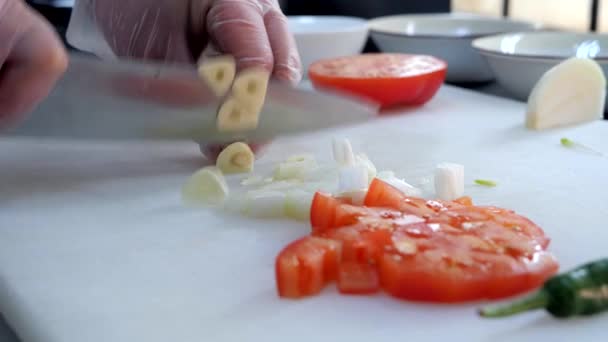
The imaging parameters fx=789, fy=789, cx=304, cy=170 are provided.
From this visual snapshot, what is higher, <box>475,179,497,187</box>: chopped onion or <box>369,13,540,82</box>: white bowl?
<box>475,179,497,187</box>: chopped onion

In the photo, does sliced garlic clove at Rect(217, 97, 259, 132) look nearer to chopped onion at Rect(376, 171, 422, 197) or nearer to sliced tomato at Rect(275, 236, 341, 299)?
chopped onion at Rect(376, 171, 422, 197)

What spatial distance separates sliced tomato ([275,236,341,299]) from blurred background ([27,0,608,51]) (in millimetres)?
1327

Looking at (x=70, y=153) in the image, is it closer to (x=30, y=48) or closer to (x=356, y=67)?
(x=30, y=48)

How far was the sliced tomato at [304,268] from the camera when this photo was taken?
0.82 m

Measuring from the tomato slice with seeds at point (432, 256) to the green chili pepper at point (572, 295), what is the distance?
6 centimetres

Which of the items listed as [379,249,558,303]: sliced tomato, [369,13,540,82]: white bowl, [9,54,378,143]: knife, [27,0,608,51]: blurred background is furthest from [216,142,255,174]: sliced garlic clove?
[27,0,608,51]: blurred background

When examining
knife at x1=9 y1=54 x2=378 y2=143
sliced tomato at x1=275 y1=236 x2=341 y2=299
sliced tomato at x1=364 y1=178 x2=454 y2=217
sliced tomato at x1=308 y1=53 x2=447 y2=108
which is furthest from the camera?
Result: sliced tomato at x1=308 y1=53 x2=447 y2=108

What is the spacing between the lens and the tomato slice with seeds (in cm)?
79

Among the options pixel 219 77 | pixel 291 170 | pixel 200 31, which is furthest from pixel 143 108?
pixel 200 31

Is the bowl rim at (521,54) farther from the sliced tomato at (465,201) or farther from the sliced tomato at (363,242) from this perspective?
the sliced tomato at (363,242)

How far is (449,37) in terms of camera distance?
73.5 inches

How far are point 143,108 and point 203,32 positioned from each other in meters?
0.35

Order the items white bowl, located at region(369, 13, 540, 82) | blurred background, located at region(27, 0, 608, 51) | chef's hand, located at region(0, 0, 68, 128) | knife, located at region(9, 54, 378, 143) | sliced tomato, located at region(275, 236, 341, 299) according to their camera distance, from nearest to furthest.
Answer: sliced tomato, located at region(275, 236, 341, 299), chef's hand, located at region(0, 0, 68, 128), knife, located at region(9, 54, 378, 143), white bowl, located at region(369, 13, 540, 82), blurred background, located at region(27, 0, 608, 51)

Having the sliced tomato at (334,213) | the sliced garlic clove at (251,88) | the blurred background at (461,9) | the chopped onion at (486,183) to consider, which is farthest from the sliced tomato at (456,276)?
the blurred background at (461,9)
